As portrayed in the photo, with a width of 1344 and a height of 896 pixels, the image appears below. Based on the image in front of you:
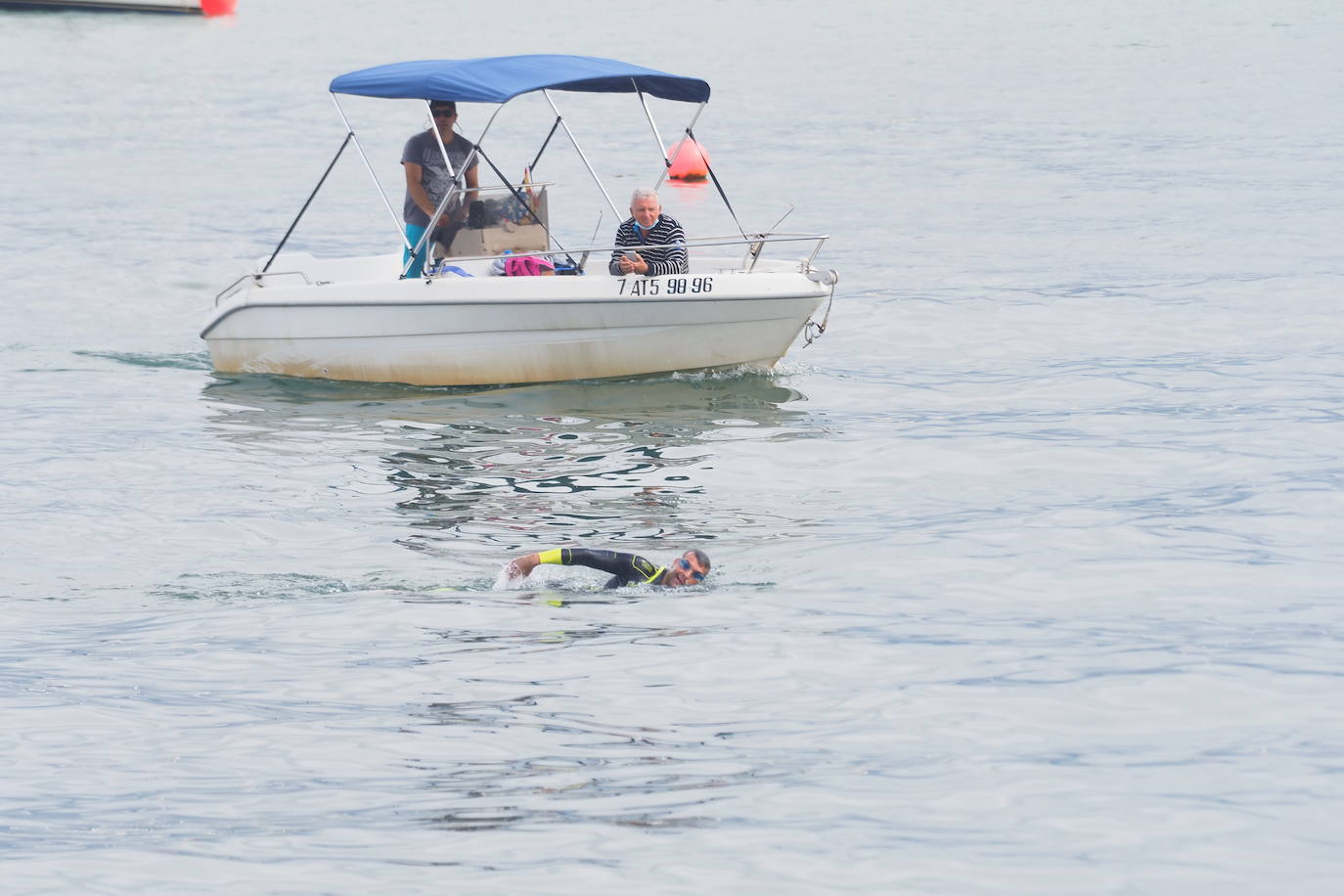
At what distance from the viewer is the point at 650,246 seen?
13602 millimetres

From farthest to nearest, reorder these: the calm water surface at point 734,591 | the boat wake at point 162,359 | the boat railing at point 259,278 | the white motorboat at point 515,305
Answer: the boat wake at point 162,359
the boat railing at point 259,278
the white motorboat at point 515,305
the calm water surface at point 734,591

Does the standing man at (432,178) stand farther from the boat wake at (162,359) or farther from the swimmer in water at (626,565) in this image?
the swimmer in water at (626,565)

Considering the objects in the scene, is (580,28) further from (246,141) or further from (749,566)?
(749,566)

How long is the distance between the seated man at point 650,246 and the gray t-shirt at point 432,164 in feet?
5.39

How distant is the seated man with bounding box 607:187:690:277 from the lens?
13.7m

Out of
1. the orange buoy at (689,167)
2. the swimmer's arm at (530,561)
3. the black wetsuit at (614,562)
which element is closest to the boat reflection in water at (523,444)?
the swimmer's arm at (530,561)

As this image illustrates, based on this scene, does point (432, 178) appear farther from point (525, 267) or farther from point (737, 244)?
point (737, 244)

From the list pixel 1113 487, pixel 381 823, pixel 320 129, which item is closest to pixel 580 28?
pixel 320 129

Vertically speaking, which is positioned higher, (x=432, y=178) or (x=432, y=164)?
(x=432, y=164)

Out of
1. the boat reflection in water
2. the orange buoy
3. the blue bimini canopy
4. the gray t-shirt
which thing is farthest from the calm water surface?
the orange buoy

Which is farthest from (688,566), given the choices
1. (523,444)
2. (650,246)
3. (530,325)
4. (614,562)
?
(530,325)

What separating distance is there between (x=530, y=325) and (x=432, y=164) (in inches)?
68.4

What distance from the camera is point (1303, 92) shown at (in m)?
35.5

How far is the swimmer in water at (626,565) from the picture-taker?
9.02 meters
